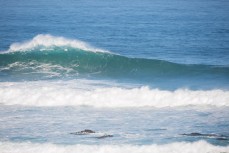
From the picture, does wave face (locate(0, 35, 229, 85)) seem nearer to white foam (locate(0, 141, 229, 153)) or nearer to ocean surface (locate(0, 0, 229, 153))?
ocean surface (locate(0, 0, 229, 153))

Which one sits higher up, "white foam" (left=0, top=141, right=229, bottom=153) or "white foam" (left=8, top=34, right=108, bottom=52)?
"white foam" (left=8, top=34, right=108, bottom=52)

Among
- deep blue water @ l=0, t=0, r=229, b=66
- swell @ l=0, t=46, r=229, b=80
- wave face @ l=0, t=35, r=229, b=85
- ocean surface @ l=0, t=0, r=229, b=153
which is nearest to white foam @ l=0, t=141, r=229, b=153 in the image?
ocean surface @ l=0, t=0, r=229, b=153

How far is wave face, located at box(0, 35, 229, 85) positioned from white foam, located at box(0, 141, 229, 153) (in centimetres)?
906

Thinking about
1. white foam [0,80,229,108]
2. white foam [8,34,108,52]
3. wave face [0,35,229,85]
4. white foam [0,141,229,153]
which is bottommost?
white foam [0,141,229,153]

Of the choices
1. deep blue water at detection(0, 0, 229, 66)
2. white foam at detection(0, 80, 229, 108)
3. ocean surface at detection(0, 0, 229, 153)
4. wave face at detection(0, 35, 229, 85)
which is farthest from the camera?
deep blue water at detection(0, 0, 229, 66)

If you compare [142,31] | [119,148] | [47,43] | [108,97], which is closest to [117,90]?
[108,97]

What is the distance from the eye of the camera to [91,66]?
70.3 feet

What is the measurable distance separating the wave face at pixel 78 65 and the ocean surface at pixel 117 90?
58 millimetres

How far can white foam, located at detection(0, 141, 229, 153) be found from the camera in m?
10.4

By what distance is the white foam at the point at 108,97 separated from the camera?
15.4 meters

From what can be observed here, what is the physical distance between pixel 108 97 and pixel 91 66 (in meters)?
5.83

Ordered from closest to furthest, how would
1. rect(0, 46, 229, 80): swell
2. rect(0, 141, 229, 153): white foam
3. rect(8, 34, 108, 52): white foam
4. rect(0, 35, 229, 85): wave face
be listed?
rect(0, 141, 229, 153): white foam → rect(0, 35, 229, 85): wave face → rect(0, 46, 229, 80): swell → rect(8, 34, 108, 52): white foam

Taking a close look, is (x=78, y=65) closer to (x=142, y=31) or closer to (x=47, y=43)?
(x=47, y=43)

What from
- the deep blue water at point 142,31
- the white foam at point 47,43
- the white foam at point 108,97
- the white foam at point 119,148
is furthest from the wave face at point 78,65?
the white foam at point 119,148
